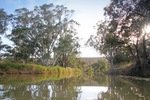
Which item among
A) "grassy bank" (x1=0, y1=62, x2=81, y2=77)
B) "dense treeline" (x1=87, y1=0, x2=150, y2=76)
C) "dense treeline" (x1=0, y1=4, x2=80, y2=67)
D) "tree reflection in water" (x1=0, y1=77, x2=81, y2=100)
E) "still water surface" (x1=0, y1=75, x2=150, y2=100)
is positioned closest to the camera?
"tree reflection in water" (x1=0, y1=77, x2=81, y2=100)

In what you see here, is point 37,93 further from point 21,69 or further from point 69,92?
point 21,69

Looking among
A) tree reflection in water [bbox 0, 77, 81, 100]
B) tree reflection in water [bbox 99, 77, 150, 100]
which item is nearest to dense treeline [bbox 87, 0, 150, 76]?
tree reflection in water [bbox 99, 77, 150, 100]

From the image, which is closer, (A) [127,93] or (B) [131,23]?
(A) [127,93]

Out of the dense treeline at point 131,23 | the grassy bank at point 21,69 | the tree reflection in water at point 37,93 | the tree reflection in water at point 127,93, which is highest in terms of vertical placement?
the dense treeline at point 131,23

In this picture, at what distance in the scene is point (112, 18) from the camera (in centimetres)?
2714

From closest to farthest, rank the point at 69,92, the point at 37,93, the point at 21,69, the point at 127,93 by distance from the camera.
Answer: the point at 37,93 < the point at 127,93 < the point at 69,92 < the point at 21,69

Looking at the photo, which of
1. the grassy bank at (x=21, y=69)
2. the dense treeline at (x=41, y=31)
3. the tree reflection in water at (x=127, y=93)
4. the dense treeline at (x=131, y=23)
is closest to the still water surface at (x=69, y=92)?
the tree reflection in water at (x=127, y=93)

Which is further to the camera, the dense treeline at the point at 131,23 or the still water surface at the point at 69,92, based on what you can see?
the dense treeline at the point at 131,23

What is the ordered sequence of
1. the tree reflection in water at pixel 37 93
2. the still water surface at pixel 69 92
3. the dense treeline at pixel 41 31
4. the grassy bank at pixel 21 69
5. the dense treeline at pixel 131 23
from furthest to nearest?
the dense treeline at pixel 41 31
the grassy bank at pixel 21 69
the dense treeline at pixel 131 23
the still water surface at pixel 69 92
the tree reflection in water at pixel 37 93

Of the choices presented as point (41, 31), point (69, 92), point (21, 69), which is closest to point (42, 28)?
point (41, 31)

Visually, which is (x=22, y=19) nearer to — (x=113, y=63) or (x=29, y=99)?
(x=113, y=63)

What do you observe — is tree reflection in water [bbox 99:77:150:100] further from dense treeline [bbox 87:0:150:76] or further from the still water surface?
dense treeline [bbox 87:0:150:76]

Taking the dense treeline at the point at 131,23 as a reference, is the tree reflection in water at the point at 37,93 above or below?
below

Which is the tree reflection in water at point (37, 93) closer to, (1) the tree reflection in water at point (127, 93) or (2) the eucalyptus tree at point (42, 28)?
(1) the tree reflection in water at point (127, 93)
